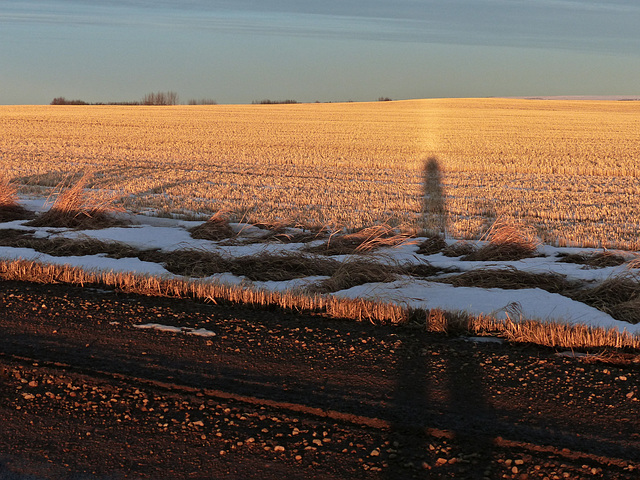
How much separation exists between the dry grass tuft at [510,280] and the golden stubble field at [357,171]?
10.7 feet

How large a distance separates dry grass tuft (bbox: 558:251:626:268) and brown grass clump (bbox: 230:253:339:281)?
3.07 metres

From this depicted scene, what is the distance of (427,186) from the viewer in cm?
1827

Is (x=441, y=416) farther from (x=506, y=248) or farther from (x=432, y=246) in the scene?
(x=432, y=246)

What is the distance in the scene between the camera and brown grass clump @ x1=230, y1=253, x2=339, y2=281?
7.83m

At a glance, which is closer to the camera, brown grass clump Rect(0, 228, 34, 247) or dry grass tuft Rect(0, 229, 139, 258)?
dry grass tuft Rect(0, 229, 139, 258)

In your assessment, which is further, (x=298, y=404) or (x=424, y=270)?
(x=424, y=270)

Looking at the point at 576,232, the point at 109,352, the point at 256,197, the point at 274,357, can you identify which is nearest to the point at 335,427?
the point at 274,357

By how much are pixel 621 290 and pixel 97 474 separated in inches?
211

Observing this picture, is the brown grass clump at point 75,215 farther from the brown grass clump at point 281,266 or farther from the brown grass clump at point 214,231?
the brown grass clump at point 281,266

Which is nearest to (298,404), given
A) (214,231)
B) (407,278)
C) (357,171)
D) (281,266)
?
(407,278)

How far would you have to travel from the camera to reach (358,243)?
9.45 m

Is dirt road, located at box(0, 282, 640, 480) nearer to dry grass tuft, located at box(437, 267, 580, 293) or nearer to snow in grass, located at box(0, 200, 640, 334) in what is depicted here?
snow in grass, located at box(0, 200, 640, 334)

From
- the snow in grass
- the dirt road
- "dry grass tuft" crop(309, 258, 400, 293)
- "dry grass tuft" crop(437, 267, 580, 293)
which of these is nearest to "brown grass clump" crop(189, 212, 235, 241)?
the snow in grass

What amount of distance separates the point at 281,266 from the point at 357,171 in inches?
550
